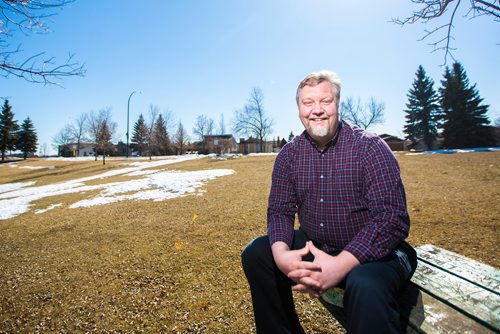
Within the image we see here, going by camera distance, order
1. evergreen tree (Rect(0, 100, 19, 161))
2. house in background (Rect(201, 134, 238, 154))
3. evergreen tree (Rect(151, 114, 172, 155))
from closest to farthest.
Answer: evergreen tree (Rect(0, 100, 19, 161)), evergreen tree (Rect(151, 114, 172, 155)), house in background (Rect(201, 134, 238, 154))

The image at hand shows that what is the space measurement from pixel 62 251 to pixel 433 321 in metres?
5.53

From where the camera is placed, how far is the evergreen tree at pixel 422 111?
38156 millimetres

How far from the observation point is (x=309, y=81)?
78.5 inches

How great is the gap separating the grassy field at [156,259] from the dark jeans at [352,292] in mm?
706

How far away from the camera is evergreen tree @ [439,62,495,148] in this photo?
3238 cm

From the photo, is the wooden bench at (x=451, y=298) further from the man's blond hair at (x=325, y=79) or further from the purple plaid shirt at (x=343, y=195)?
the man's blond hair at (x=325, y=79)

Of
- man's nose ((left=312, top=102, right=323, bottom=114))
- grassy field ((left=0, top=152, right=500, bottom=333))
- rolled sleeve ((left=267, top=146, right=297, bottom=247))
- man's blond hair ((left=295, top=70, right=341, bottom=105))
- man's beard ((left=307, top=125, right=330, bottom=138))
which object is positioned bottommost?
grassy field ((left=0, top=152, right=500, bottom=333))

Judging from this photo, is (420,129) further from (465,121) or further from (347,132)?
(347,132)

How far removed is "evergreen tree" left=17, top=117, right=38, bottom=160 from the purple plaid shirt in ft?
253

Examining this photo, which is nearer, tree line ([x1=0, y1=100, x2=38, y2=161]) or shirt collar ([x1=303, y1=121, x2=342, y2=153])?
shirt collar ([x1=303, y1=121, x2=342, y2=153])

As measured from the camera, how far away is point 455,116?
3338cm

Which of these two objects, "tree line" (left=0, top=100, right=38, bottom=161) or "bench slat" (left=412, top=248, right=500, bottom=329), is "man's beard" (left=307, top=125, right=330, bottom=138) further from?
"tree line" (left=0, top=100, right=38, bottom=161)

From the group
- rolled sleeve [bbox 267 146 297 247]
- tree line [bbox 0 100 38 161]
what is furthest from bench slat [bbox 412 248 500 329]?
tree line [bbox 0 100 38 161]

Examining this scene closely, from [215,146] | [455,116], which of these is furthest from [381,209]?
[215,146]
